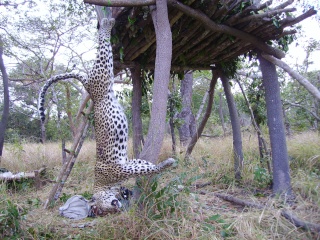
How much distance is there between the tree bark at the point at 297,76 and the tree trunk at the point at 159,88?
5.50 ft

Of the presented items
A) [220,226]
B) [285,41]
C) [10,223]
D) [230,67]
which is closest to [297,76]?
[285,41]

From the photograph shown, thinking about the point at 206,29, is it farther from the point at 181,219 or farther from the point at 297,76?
the point at 181,219

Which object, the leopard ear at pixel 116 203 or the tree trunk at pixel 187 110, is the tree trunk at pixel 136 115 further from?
the tree trunk at pixel 187 110

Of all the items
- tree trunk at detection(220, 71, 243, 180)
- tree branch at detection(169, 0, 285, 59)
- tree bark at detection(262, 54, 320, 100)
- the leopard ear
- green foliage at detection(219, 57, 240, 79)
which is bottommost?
the leopard ear

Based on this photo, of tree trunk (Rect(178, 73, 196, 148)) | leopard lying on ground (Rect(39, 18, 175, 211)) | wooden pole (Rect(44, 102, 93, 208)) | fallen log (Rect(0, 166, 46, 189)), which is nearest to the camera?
leopard lying on ground (Rect(39, 18, 175, 211))

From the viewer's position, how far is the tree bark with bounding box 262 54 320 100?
370 centimetres

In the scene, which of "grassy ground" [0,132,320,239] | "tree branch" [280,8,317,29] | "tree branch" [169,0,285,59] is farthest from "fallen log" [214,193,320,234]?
"tree branch" [280,8,317,29]

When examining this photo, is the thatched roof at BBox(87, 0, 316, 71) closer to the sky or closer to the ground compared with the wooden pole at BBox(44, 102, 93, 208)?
closer to the sky

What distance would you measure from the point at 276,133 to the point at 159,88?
222 centimetres

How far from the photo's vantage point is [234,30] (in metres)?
4.36

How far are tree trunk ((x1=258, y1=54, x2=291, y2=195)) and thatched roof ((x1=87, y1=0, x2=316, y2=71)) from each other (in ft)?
1.02

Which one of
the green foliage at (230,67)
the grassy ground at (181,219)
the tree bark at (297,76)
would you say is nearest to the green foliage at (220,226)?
the grassy ground at (181,219)

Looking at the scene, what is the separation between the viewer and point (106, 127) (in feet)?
14.9

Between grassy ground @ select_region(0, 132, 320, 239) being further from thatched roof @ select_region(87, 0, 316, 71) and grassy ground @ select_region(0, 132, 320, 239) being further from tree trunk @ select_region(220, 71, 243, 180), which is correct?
thatched roof @ select_region(87, 0, 316, 71)
